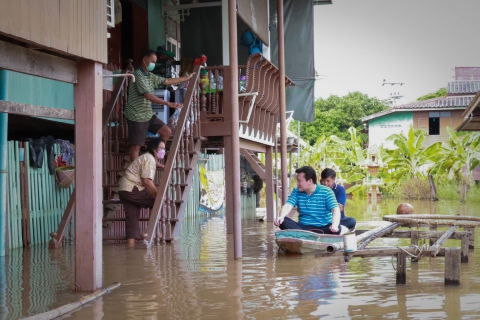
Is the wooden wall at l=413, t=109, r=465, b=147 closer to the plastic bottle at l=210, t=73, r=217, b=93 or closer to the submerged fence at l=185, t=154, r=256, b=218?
the submerged fence at l=185, t=154, r=256, b=218

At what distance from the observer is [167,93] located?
534 inches

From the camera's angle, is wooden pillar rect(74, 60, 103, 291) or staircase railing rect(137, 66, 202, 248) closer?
wooden pillar rect(74, 60, 103, 291)

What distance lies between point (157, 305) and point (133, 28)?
956cm

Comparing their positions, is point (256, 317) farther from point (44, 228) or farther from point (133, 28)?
point (133, 28)

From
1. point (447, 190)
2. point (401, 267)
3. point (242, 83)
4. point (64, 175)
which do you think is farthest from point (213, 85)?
point (447, 190)

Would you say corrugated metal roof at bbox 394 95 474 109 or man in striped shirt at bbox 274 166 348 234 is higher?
corrugated metal roof at bbox 394 95 474 109

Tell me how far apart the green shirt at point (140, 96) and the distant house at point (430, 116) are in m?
33.7

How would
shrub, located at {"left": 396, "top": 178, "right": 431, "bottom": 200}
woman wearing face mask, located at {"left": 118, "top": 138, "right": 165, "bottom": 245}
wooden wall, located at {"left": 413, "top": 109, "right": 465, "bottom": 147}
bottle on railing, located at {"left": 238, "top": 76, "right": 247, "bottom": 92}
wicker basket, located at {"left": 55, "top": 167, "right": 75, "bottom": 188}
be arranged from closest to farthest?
woman wearing face mask, located at {"left": 118, "top": 138, "right": 165, "bottom": 245}, wicker basket, located at {"left": 55, "top": 167, "right": 75, "bottom": 188}, bottle on railing, located at {"left": 238, "top": 76, "right": 247, "bottom": 92}, shrub, located at {"left": 396, "top": 178, "right": 431, "bottom": 200}, wooden wall, located at {"left": 413, "top": 109, "right": 465, "bottom": 147}

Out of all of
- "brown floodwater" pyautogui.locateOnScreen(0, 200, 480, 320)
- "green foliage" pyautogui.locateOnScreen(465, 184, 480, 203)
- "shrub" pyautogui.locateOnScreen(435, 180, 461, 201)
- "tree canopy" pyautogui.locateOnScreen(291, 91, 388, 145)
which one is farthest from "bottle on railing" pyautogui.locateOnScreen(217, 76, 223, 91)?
"tree canopy" pyautogui.locateOnScreen(291, 91, 388, 145)

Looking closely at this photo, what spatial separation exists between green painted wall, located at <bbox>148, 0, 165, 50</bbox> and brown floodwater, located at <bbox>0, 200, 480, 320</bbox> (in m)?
6.64

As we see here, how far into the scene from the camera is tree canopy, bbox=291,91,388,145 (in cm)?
5756

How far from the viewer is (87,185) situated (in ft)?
22.5

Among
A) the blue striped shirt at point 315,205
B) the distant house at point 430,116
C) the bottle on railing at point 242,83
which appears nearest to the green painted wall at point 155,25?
the bottle on railing at point 242,83

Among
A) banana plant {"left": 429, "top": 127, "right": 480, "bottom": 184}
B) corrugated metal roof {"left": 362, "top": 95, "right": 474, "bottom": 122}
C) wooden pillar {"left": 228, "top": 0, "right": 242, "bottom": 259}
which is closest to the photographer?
wooden pillar {"left": 228, "top": 0, "right": 242, "bottom": 259}
